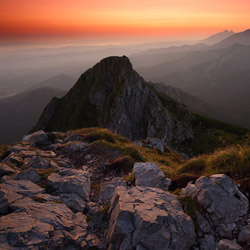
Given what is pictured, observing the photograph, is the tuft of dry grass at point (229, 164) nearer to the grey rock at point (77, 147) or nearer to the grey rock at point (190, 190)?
the grey rock at point (190, 190)

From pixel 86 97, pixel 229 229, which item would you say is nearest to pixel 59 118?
pixel 86 97

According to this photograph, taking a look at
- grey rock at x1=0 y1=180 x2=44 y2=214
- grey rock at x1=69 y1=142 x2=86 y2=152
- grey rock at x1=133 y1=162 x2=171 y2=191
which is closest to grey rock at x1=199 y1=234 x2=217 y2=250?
grey rock at x1=133 y1=162 x2=171 y2=191

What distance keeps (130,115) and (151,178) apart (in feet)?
227

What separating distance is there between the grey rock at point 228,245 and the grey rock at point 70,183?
6908 mm

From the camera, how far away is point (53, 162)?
14.7 metres

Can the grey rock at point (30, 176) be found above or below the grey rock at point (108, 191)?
above

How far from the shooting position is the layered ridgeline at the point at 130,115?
76188 mm

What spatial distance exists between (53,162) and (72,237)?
902 centimetres

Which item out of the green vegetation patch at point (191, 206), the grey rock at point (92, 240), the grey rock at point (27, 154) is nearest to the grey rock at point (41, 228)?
the grey rock at point (92, 240)

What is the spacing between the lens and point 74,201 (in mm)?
9367

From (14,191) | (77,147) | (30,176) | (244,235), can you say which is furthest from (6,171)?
(244,235)

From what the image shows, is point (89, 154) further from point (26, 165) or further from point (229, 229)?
point (229, 229)

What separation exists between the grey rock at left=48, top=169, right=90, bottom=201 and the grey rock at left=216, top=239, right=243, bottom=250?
691 cm

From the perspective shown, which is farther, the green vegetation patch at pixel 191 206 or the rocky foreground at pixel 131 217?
the green vegetation patch at pixel 191 206
